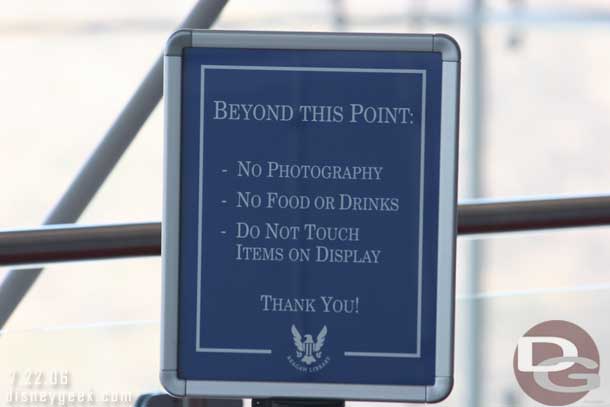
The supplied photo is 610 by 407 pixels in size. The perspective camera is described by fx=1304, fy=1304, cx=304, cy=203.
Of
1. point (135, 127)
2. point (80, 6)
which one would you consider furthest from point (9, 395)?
point (80, 6)

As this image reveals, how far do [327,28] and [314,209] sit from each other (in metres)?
4.16

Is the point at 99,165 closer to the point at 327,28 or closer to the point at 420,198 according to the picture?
the point at 420,198

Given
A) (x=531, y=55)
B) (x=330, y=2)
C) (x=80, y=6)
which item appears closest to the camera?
(x=330, y=2)

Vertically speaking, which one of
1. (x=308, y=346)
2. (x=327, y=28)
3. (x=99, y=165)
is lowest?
(x=308, y=346)

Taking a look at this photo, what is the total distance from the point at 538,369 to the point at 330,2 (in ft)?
11.1

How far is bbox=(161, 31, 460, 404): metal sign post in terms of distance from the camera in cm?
110

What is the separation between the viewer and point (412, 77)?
3.62ft

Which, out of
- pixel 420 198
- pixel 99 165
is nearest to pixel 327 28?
pixel 99 165

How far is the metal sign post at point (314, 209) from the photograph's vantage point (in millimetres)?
1099

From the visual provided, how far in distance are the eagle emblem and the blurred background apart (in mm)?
3588

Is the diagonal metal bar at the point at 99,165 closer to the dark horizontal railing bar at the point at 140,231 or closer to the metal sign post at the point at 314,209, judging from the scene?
the dark horizontal railing bar at the point at 140,231

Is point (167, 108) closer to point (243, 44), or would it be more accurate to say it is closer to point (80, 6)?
point (243, 44)

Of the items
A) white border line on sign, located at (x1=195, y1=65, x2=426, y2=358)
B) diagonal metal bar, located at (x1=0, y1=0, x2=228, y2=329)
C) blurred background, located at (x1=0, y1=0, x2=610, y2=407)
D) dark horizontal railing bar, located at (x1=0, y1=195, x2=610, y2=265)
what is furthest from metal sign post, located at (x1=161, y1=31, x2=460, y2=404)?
blurred background, located at (x1=0, y1=0, x2=610, y2=407)

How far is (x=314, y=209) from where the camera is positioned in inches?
43.2
